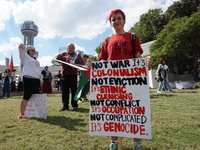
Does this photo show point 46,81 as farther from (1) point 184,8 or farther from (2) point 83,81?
(1) point 184,8

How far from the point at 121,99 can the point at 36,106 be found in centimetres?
294

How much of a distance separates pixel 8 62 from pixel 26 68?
15883 mm

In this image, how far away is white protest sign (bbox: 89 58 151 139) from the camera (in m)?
1.81

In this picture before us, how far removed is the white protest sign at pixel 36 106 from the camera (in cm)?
400

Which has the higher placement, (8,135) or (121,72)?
(121,72)

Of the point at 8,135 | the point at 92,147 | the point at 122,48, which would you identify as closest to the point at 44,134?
the point at 8,135

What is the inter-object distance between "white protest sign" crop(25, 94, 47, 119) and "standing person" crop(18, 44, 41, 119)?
0.15 metres

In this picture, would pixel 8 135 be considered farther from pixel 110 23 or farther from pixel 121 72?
pixel 110 23

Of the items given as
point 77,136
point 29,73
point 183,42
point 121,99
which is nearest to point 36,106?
point 29,73

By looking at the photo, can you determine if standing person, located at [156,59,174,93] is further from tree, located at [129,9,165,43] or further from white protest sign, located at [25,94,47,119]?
tree, located at [129,9,165,43]

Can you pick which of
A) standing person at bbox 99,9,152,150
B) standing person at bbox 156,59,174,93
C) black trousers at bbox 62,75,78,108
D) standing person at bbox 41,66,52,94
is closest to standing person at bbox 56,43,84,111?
black trousers at bbox 62,75,78,108

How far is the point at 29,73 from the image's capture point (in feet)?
12.9

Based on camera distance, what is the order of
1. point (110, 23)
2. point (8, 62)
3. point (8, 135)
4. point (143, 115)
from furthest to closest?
point (8, 62) < point (8, 135) < point (110, 23) < point (143, 115)

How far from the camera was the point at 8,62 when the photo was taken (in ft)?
57.1
